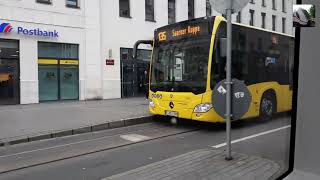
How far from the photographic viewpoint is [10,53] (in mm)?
18500

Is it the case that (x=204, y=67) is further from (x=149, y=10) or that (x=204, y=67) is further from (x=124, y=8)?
(x=149, y=10)

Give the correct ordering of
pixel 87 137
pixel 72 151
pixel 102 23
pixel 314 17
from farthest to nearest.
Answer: pixel 102 23 → pixel 87 137 → pixel 72 151 → pixel 314 17

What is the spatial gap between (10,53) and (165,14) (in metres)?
10.6

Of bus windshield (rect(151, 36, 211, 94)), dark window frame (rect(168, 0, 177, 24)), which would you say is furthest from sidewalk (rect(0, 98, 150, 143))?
dark window frame (rect(168, 0, 177, 24))

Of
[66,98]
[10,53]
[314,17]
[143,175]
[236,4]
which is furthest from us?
[66,98]

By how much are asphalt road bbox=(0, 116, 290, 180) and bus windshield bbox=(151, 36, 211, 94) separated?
118 centimetres

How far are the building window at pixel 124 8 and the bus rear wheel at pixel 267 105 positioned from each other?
13797 mm

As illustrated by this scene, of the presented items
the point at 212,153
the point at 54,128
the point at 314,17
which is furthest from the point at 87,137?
A: the point at 314,17

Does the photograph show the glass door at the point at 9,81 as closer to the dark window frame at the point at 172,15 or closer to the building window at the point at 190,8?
the dark window frame at the point at 172,15

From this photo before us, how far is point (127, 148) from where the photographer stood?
27.3 feet

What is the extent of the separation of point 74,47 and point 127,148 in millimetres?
13703

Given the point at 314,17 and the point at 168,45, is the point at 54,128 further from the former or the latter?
the point at 314,17

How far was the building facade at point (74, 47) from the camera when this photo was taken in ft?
61.2

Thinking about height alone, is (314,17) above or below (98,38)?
below
